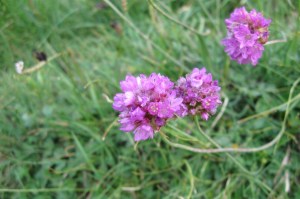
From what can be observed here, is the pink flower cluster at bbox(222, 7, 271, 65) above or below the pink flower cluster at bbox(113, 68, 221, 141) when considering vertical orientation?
above

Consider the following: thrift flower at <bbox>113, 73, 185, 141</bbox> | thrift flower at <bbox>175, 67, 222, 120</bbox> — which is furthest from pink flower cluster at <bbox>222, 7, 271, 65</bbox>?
thrift flower at <bbox>113, 73, 185, 141</bbox>

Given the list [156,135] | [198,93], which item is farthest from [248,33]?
[156,135]

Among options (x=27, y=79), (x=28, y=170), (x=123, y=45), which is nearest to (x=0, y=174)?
(x=28, y=170)

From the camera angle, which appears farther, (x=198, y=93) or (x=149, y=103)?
(x=198, y=93)

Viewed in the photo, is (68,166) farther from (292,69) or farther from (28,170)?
(292,69)

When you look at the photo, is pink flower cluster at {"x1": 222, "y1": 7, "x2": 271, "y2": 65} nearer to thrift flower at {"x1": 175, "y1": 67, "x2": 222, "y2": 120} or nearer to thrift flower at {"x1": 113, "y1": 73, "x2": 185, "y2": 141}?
thrift flower at {"x1": 175, "y1": 67, "x2": 222, "y2": 120}

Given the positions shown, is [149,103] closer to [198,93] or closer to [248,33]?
[198,93]

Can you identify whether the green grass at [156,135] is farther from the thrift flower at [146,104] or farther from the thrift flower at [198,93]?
the thrift flower at [146,104]
